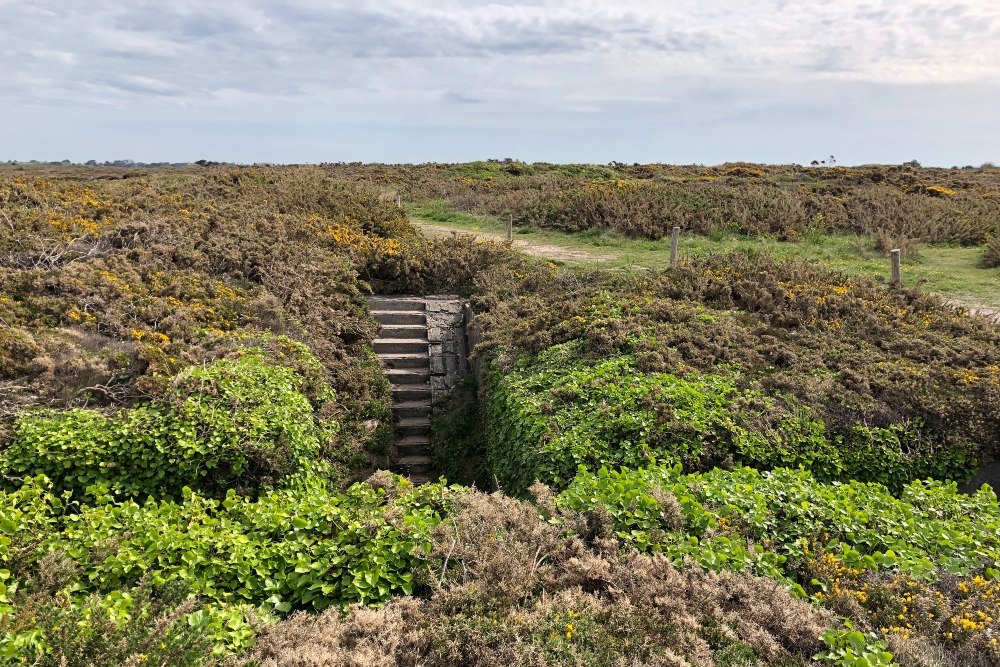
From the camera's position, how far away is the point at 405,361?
11.4 meters

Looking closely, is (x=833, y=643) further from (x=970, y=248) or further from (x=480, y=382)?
(x=970, y=248)

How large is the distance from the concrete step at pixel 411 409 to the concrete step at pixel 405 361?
3.07 ft

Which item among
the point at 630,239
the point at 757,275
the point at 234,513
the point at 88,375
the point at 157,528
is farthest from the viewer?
the point at 630,239

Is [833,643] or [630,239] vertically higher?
[630,239]

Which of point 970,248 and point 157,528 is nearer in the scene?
point 157,528

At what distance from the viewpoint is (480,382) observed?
33.5 ft

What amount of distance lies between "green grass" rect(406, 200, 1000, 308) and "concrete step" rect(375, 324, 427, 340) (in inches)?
181

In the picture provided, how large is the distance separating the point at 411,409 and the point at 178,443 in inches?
170

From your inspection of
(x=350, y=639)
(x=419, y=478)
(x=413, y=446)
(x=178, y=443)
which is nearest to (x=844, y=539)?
(x=350, y=639)

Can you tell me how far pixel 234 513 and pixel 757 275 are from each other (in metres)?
9.84

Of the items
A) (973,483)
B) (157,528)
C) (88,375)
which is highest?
(88,375)

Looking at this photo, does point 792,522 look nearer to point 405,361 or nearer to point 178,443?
point 178,443

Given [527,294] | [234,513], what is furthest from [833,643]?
[527,294]

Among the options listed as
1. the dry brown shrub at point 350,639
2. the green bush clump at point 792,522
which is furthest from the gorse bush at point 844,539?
the dry brown shrub at point 350,639
